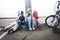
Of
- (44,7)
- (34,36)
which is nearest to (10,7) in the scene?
(44,7)

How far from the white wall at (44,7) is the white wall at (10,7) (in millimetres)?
327

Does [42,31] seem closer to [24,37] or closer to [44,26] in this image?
[44,26]

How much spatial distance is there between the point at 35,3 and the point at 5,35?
1.10 metres

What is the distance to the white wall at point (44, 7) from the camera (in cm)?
321

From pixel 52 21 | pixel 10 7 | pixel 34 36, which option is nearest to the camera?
pixel 34 36

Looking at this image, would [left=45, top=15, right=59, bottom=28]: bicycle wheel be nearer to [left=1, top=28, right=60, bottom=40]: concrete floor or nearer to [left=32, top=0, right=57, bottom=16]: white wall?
[left=32, top=0, right=57, bottom=16]: white wall

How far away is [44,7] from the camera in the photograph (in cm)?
324

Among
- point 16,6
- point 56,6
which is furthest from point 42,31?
point 16,6

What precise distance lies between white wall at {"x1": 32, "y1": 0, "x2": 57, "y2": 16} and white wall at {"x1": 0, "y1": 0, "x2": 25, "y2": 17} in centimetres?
33

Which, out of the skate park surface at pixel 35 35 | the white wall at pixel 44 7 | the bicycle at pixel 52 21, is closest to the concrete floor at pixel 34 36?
the skate park surface at pixel 35 35

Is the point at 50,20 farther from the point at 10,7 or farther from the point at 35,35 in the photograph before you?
the point at 10,7

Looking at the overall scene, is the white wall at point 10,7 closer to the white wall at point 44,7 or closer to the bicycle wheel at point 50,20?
the white wall at point 44,7

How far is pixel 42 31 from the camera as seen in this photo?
9.48ft

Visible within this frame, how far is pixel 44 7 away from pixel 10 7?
0.86m
